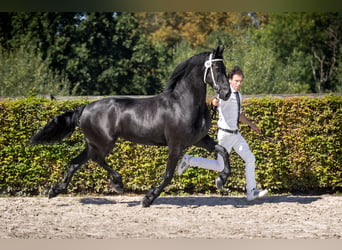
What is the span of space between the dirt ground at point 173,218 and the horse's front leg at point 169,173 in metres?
0.15

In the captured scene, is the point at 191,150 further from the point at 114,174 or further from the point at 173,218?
the point at 173,218

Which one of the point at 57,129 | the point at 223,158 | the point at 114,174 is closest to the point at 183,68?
the point at 223,158

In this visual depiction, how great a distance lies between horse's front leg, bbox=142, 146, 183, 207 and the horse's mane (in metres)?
0.91

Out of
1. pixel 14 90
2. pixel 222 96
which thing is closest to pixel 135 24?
pixel 14 90

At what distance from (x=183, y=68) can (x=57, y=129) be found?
7.28 ft

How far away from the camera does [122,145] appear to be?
861cm

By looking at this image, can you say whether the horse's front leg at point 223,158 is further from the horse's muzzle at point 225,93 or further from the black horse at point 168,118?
the horse's muzzle at point 225,93

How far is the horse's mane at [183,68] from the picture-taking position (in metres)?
6.94

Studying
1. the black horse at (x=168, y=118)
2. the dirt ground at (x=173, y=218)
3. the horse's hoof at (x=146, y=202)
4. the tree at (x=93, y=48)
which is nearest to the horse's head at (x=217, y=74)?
the black horse at (x=168, y=118)

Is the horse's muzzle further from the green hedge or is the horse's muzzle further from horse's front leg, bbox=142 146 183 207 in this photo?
the green hedge

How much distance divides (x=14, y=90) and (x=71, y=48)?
19.6 ft

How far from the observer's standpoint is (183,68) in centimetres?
704

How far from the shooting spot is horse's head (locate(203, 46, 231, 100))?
6559 mm

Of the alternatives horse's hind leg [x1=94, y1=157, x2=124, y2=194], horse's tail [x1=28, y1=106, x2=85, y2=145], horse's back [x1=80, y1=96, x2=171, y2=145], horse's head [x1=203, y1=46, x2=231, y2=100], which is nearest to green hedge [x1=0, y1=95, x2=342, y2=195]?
horse's tail [x1=28, y1=106, x2=85, y2=145]
